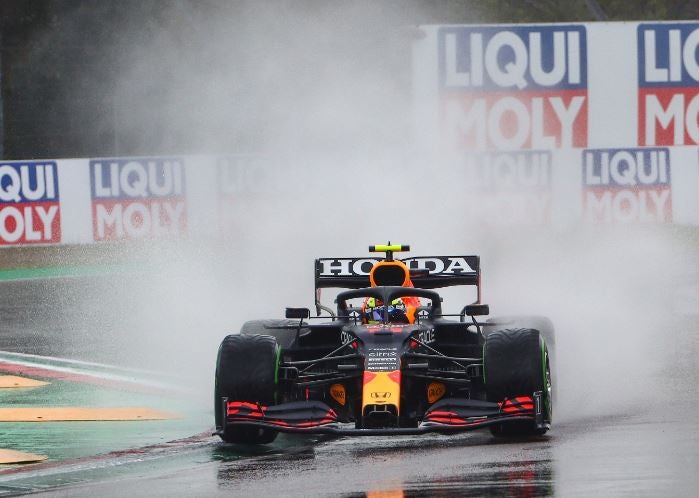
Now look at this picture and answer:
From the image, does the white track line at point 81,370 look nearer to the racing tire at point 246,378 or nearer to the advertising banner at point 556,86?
the racing tire at point 246,378

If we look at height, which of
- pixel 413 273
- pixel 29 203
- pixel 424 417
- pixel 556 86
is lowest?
pixel 424 417

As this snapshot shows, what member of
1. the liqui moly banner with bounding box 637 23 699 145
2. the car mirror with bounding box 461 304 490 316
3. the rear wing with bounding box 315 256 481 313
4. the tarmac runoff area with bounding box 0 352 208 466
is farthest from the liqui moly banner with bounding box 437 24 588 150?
the car mirror with bounding box 461 304 490 316

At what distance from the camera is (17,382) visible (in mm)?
13984

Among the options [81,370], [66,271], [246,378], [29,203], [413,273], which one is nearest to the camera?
[246,378]

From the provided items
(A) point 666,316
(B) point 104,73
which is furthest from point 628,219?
(B) point 104,73

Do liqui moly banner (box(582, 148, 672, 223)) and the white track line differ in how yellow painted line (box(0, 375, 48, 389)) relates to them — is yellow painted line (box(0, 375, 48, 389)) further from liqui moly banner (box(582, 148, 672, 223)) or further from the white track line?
liqui moly banner (box(582, 148, 672, 223))

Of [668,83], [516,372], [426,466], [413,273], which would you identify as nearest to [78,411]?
[413,273]

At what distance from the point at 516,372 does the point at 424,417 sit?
0.65 meters

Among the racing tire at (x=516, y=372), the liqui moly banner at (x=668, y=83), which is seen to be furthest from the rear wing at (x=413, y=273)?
the liqui moly banner at (x=668, y=83)

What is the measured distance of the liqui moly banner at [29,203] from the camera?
23.8 meters

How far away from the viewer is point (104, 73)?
33.2 m

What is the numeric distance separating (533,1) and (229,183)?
24.2 m

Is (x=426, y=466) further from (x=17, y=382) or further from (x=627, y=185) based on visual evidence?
(x=627, y=185)

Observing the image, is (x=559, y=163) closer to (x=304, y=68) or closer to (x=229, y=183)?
(x=229, y=183)
